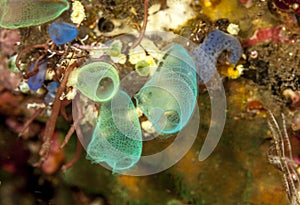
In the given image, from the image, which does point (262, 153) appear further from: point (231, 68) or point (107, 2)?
point (107, 2)

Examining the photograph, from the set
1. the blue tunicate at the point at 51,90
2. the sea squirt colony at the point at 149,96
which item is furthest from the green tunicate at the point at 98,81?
the blue tunicate at the point at 51,90

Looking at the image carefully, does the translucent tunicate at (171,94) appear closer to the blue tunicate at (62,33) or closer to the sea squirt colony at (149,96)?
the sea squirt colony at (149,96)

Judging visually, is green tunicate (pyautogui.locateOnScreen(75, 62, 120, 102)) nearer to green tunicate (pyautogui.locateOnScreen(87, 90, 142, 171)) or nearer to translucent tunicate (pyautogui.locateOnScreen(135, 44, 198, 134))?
green tunicate (pyautogui.locateOnScreen(87, 90, 142, 171))

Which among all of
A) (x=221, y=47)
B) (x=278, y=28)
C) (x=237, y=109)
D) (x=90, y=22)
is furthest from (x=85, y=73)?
(x=278, y=28)

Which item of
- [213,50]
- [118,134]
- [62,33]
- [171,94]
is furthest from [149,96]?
[62,33]

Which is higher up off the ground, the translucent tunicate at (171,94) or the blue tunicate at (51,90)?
the translucent tunicate at (171,94)

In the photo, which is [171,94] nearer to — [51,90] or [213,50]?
[213,50]
